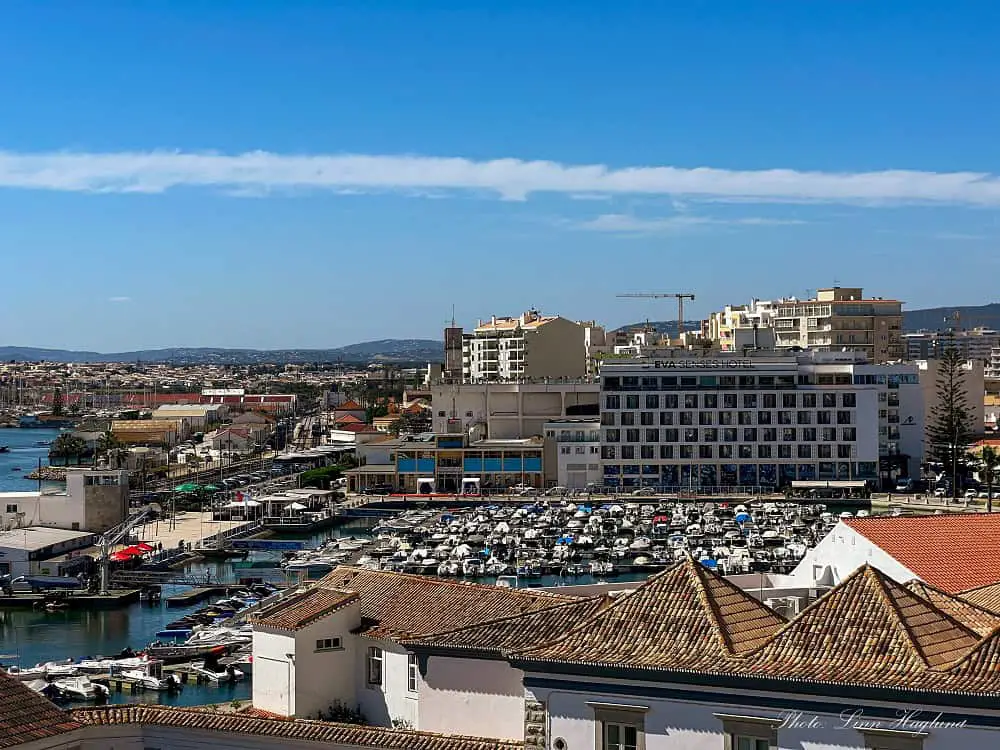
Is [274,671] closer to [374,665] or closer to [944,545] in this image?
[374,665]

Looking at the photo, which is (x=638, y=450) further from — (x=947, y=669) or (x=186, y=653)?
(x=947, y=669)

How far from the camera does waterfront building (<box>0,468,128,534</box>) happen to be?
155 ft

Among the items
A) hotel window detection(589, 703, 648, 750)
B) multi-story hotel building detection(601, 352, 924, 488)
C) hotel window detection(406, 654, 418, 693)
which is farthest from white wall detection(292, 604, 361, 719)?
multi-story hotel building detection(601, 352, 924, 488)

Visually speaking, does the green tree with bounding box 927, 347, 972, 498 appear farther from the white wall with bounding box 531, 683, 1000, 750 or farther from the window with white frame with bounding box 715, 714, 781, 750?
the window with white frame with bounding box 715, 714, 781, 750

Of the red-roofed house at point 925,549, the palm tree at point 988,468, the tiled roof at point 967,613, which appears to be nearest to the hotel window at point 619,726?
the tiled roof at point 967,613

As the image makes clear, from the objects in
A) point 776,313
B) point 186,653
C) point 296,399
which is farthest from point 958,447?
point 296,399

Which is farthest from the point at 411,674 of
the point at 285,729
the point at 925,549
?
the point at 925,549

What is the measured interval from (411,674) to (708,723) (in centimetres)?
495

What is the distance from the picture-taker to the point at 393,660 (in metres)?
14.4

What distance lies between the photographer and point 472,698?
40.2ft

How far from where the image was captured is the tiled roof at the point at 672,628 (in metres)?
9.94

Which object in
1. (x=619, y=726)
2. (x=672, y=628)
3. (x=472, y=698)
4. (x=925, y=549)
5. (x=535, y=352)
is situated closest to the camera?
(x=619, y=726)

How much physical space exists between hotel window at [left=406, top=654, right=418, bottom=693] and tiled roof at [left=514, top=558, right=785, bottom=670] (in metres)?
3.59

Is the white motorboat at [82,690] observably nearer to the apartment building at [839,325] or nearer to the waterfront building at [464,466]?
the waterfront building at [464,466]
